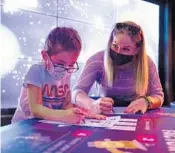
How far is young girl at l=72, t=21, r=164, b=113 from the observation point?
1411mm

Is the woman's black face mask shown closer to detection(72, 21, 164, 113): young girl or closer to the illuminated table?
detection(72, 21, 164, 113): young girl

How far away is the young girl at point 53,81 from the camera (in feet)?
3.21

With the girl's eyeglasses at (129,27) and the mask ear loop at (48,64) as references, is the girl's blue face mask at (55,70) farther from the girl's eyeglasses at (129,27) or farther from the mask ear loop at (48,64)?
the girl's eyeglasses at (129,27)

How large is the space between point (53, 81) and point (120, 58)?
46 cm

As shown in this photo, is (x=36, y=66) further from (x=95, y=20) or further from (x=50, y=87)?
(x=95, y=20)

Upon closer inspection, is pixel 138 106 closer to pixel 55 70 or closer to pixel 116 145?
pixel 55 70

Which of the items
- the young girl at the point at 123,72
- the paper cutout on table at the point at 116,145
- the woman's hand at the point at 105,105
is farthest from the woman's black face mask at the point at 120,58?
the paper cutout on table at the point at 116,145

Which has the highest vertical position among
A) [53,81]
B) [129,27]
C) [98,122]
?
[129,27]

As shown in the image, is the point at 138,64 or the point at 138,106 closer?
the point at 138,106

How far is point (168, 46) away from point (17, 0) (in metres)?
1.87

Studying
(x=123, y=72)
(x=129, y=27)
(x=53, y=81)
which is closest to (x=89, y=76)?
(x=123, y=72)

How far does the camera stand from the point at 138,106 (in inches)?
50.8

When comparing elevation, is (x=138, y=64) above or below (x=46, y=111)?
above

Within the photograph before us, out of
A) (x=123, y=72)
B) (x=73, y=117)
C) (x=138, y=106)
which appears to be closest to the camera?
(x=73, y=117)
